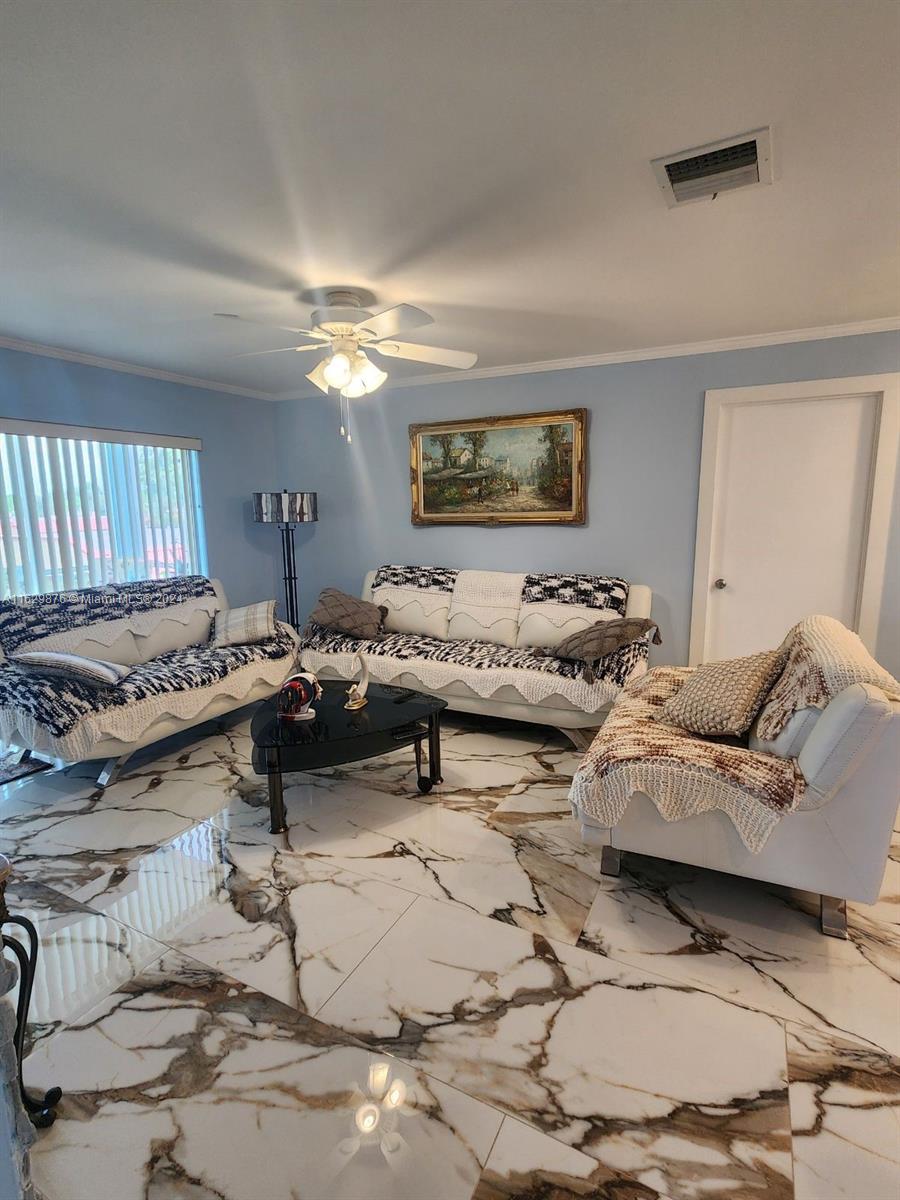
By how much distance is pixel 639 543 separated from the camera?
386cm

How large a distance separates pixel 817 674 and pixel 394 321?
2.00 meters

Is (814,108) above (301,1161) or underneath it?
above

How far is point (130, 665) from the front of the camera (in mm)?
3492

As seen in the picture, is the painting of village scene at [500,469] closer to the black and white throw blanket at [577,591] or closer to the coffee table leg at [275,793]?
the black and white throw blanket at [577,591]

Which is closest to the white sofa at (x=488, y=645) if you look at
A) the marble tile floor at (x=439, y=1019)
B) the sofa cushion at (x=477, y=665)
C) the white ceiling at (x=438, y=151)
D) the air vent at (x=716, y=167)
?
the sofa cushion at (x=477, y=665)

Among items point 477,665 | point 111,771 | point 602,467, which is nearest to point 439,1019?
point 477,665

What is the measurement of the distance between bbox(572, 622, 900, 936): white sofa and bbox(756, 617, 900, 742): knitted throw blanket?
0.14 ft

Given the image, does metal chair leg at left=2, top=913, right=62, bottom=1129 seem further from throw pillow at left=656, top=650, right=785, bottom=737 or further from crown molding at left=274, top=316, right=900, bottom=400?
crown molding at left=274, top=316, right=900, bottom=400

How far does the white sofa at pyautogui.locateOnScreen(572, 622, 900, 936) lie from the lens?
1.67m

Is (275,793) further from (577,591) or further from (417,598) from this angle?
(577,591)

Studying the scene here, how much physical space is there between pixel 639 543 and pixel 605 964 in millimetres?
2684

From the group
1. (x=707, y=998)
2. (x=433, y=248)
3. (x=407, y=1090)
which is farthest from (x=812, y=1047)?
(x=433, y=248)

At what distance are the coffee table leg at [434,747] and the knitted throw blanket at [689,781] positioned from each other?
0.93m

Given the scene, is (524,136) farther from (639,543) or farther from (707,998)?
(639,543)
